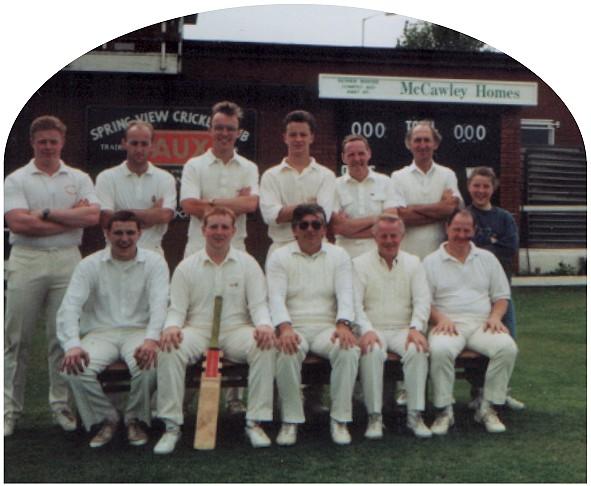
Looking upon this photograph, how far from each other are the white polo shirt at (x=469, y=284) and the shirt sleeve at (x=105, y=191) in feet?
4.48

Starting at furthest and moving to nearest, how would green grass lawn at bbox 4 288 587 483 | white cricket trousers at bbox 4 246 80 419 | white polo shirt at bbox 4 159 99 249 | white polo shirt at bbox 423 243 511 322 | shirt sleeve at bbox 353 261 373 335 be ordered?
white polo shirt at bbox 423 243 511 322 < shirt sleeve at bbox 353 261 373 335 < white cricket trousers at bbox 4 246 80 419 < white polo shirt at bbox 4 159 99 249 < green grass lawn at bbox 4 288 587 483

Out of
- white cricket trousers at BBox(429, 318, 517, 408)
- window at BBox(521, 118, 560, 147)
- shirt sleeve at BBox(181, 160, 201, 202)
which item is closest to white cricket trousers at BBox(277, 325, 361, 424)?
white cricket trousers at BBox(429, 318, 517, 408)

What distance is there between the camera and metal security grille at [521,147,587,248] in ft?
17.5

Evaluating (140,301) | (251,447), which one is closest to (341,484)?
(251,447)

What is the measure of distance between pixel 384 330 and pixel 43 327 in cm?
143

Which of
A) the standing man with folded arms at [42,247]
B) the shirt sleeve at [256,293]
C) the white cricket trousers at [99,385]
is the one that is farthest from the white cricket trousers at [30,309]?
the shirt sleeve at [256,293]

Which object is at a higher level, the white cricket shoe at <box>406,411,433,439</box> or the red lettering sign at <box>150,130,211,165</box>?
the red lettering sign at <box>150,130,211,165</box>

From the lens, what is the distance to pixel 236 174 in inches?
210

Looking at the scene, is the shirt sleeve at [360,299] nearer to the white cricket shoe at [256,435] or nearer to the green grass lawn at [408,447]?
the green grass lawn at [408,447]

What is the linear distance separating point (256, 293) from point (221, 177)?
1.65 feet

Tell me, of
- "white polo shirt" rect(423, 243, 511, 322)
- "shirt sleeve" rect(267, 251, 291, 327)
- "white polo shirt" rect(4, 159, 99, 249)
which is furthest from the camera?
"white polo shirt" rect(423, 243, 511, 322)

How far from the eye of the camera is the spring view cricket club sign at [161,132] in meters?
5.25

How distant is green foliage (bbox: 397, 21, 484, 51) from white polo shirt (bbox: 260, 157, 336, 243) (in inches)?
24.9

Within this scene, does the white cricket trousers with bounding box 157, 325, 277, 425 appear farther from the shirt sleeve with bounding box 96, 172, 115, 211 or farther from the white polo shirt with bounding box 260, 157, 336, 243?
the shirt sleeve with bounding box 96, 172, 115, 211
